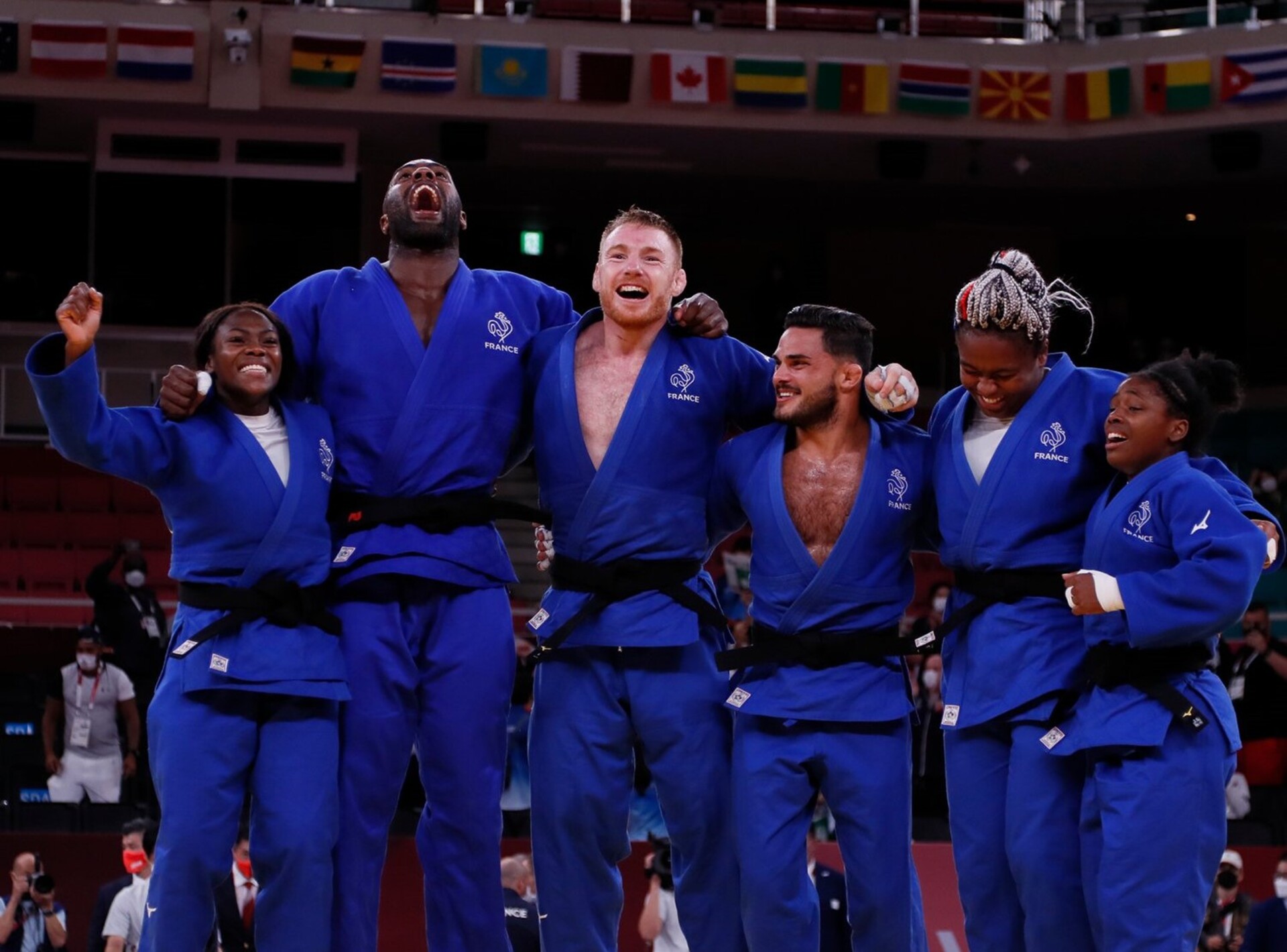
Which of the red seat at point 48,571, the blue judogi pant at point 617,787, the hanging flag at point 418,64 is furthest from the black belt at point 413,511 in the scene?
the hanging flag at point 418,64

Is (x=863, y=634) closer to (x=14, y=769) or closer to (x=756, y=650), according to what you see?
(x=756, y=650)

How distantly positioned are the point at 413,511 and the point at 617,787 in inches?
37.1

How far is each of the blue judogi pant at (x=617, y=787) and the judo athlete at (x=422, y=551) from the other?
15 cm

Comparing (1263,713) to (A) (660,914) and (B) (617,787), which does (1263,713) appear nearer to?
(A) (660,914)

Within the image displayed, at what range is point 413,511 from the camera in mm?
4953

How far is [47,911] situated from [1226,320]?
48.1ft

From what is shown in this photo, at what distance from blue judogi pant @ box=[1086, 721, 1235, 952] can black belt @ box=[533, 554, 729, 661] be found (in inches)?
45.9

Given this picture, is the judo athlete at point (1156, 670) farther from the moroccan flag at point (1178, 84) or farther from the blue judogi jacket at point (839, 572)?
the moroccan flag at point (1178, 84)

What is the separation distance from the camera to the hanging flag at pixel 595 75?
47.4ft

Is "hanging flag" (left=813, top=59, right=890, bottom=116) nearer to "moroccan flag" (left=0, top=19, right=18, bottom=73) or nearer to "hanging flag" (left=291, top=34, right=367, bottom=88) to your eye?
"hanging flag" (left=291, top=34, right=367, bottom=88)

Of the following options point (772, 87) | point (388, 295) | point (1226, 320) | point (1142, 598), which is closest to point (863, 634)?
point (1142, 598)

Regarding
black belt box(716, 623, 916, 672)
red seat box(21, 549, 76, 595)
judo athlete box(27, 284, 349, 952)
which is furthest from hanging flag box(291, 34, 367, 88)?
black belt box(716, 623, 916, 672)

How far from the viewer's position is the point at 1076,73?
15.0 meters

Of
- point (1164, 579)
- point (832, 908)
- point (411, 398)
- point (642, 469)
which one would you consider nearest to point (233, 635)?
point (411, 398)
